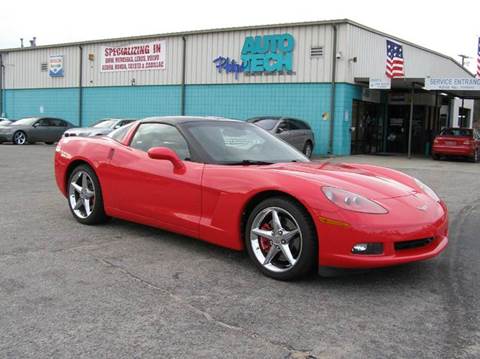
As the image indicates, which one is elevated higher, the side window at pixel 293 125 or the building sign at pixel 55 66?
the building sign at pixel 55 66

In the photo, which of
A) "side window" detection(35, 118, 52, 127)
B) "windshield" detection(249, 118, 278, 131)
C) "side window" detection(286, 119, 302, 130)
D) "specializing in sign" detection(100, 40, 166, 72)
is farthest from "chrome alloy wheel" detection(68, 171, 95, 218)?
"specializing in sign" detection(100, 40, 166, 72)

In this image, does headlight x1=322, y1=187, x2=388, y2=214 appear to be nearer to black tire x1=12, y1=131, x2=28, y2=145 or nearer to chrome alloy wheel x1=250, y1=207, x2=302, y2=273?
chrome alloy wheel x1=250, y1=207, x2=302, y2=273

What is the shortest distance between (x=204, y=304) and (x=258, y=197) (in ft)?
3.62

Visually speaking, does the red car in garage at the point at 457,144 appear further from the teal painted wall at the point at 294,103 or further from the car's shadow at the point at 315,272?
the car's shadow at the point at 315,272

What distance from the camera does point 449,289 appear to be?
14.2 ft

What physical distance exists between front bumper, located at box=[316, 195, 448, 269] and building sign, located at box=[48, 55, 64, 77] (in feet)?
94.6

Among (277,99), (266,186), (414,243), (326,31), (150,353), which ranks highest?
(326,31)

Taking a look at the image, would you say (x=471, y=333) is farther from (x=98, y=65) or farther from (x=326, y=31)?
(x=98, y=65)

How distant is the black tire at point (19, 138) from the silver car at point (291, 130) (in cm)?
1120

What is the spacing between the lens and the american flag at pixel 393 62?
22766 millimetres

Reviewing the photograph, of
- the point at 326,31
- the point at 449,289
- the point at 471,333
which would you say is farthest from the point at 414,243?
the point at 326,31

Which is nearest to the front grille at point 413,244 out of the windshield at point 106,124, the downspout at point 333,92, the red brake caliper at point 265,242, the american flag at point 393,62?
the red brake caliper at point 265,242

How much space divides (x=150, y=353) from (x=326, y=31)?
19817 mm

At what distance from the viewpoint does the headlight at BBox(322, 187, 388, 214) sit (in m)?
4.19
